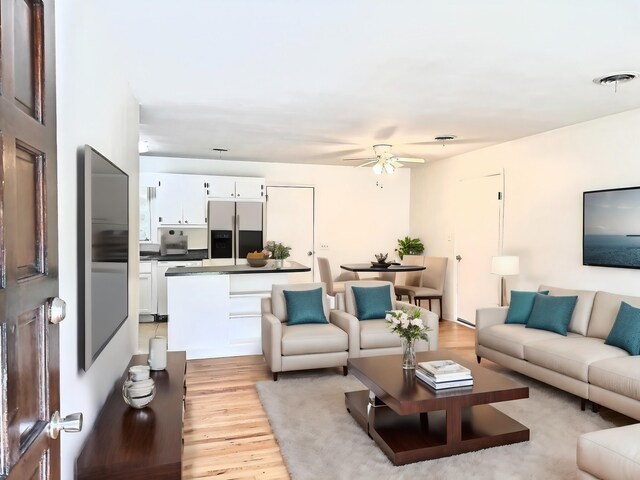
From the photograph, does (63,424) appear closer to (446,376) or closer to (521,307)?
(446,376)

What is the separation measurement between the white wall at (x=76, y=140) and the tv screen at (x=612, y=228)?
14.1ft

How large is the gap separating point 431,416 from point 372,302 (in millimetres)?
1743

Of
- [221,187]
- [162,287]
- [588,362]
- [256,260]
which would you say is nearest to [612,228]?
[588,362]

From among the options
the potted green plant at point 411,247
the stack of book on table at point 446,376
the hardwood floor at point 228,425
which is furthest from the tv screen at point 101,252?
the potted green plant at point 411,247

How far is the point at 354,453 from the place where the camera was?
9.29 ft

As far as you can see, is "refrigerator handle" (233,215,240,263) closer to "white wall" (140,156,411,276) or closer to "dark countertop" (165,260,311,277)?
"white wall" (140,156,411,276)

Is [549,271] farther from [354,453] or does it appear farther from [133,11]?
[133,11]

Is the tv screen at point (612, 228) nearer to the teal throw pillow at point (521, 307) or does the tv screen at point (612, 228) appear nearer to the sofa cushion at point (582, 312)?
the sofa cushion at point (582, 312)

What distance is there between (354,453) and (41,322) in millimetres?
2339

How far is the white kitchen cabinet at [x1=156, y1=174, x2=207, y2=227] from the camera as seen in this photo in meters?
6.87

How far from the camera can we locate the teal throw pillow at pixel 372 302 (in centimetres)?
477

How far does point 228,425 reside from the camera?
10.7 feet

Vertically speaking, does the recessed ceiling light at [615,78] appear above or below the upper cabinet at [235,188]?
above

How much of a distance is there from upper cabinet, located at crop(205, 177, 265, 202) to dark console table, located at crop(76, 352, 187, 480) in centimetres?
462
